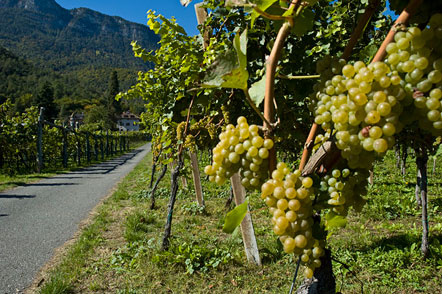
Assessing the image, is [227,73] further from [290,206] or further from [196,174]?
[196,174]

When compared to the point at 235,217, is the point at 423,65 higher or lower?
higher

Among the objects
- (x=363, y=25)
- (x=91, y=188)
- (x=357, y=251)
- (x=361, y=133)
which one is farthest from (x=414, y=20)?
(x=91, y=188)

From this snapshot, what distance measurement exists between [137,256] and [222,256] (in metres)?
1.04

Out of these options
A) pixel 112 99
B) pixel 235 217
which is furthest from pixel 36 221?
pixel 112 99

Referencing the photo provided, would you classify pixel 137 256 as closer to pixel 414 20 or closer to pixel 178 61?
pixel 178 61

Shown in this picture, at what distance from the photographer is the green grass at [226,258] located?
293 cm

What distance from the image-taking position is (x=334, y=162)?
2.28ft

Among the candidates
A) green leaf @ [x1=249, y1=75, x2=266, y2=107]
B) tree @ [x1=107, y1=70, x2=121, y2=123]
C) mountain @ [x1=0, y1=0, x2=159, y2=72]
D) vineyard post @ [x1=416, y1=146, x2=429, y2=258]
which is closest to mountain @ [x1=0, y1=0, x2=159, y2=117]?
mountain @ [x1=0, y1=0, x2=159, y2=72]

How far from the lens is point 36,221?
5.41 metres

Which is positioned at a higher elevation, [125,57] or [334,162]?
[125,57]

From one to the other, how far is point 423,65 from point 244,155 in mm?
363

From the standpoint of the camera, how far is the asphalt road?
137 inches

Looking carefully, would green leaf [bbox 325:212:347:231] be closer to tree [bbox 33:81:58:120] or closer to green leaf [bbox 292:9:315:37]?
green leaf [bbox 292:9:315:37]

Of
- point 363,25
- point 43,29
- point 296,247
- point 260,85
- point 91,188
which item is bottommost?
point 91,188
